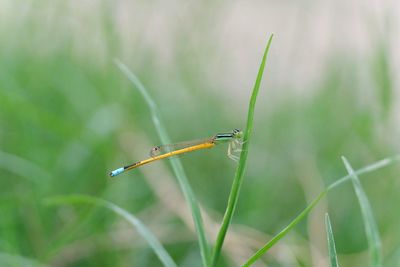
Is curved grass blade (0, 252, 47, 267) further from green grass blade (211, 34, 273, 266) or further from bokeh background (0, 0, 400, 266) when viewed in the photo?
green grass blade (211, 34, 273, 266)

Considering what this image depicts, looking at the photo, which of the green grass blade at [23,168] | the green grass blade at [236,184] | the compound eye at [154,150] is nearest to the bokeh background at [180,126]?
the green grass blade at [23,168]

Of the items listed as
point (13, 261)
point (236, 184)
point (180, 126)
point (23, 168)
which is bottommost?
point (236, 184)

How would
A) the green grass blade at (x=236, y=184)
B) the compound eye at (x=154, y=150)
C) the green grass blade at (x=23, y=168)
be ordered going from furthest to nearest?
the green grass blade at (x=23, y=168) → the compound eye at (x=154, y=150) → the green grass blade at (x=236, y=184)

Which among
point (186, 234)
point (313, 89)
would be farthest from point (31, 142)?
point (313, 89)

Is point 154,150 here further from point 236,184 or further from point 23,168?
point 23,168

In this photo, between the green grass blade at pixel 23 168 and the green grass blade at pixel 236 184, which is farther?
the green grass blade at pixel 23 168

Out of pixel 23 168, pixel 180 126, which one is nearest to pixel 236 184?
pixel 23 168

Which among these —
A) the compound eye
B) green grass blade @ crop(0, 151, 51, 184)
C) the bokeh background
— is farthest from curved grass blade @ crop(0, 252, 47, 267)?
green grass blade @ crop(0, 151, 51, 184)

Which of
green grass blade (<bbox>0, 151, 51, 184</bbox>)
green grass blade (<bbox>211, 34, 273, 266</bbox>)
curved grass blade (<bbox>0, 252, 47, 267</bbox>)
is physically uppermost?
green grass blade (<bbox>0, 151, 51, 184</bbox>)

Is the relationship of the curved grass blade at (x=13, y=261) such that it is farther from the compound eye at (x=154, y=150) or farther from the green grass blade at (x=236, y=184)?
the green grass blade at (x=236, y=184)
